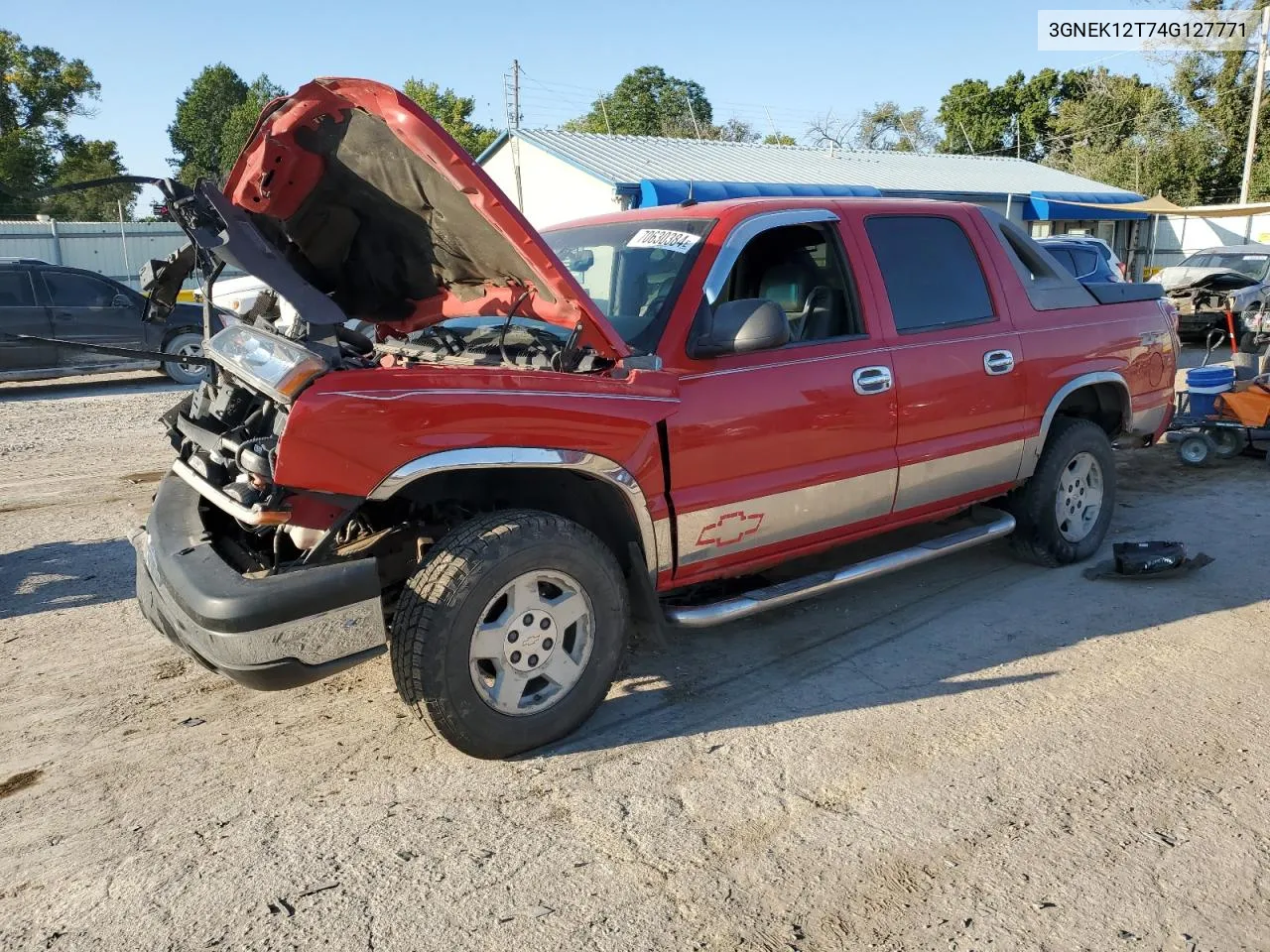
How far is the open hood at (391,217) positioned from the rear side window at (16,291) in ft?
35.1

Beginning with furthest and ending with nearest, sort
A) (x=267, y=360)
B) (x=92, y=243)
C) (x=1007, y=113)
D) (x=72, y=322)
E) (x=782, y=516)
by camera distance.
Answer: (x=1007, y=113) → (x=92, y=243) → (x=72, y=322) → (x=782, y=516) → (x=267, y=360)

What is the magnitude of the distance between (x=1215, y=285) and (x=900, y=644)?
16.0m

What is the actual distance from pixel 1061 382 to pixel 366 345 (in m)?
3.65

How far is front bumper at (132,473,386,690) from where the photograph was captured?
9.35 ft

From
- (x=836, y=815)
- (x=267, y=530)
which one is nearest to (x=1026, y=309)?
(x=836, y=815)

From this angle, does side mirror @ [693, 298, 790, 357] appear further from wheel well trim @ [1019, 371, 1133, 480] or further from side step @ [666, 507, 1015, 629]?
wheel well trim @ [1019, 371, 1133, 480]

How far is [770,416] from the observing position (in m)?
3.83

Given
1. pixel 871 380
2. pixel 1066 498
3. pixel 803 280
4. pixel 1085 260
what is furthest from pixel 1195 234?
pixel 871 380

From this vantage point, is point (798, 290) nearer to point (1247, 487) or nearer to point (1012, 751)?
point (1012, 751)

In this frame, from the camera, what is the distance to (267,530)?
3.72 metres

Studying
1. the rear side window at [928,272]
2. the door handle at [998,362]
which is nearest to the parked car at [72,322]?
the rear side window at [928,272]

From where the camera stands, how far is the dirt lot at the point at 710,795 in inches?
102

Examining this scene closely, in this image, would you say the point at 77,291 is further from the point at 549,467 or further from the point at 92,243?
the point at 92,243

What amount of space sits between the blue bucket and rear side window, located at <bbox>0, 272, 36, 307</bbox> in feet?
44.7
